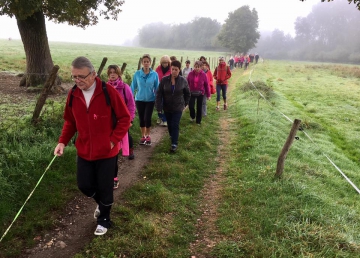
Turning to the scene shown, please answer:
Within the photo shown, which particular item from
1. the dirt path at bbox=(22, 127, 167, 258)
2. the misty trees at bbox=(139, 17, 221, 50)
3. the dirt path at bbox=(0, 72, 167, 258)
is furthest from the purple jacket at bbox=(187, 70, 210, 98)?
the misty trees at bbox=(139, 17, 221, 50)

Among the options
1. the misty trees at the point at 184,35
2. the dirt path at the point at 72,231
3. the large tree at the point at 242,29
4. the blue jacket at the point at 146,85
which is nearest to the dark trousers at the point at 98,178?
the dirt path at the point at 72,231

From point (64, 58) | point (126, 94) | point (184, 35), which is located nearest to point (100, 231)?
point (126, 94)

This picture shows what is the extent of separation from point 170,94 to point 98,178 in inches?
145

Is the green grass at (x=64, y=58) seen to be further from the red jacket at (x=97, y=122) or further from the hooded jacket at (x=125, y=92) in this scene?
the red jacket at (x=97, y=122)

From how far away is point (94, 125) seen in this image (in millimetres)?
3510

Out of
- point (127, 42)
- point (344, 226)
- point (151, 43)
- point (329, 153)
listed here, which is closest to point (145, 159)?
point (344, 226)

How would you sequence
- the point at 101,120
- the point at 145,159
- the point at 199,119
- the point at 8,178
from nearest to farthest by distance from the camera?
the point at 101,120 < the point at 8,178 < the point at 145,159 < the point at 199,119

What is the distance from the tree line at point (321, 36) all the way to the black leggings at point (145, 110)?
3952 inches

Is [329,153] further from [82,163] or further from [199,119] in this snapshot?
[82,163]

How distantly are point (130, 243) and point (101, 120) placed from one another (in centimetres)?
176

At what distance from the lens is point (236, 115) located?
1234 centimetres

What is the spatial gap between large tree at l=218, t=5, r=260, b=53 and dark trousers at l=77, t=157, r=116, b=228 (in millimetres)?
71070

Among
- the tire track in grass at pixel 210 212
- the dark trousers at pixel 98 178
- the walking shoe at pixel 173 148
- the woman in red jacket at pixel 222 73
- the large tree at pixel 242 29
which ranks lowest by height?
the tire track in grass at pixel 210 212

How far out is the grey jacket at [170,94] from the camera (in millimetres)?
6984
